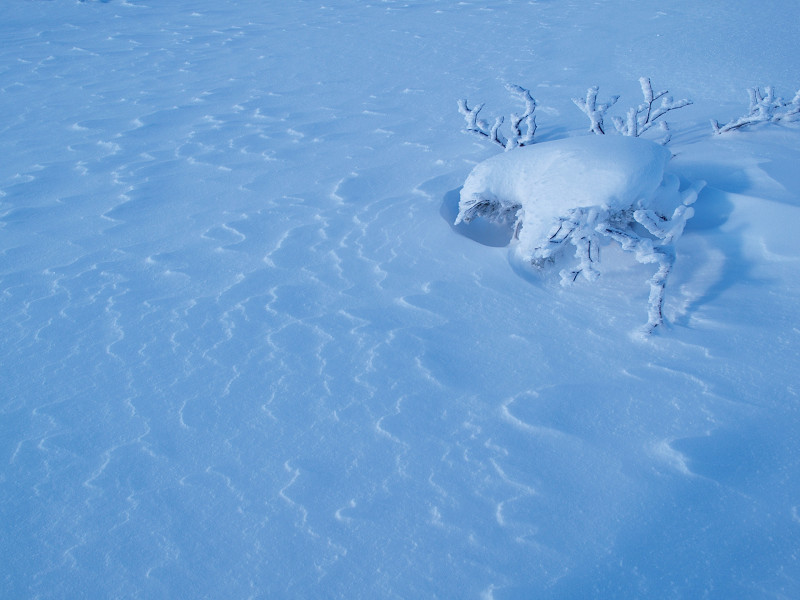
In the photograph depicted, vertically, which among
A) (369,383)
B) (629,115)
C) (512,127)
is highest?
(629,115)

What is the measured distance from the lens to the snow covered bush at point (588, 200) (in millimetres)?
2453

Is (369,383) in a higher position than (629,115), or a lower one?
lower

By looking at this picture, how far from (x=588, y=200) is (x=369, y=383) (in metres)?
1.25

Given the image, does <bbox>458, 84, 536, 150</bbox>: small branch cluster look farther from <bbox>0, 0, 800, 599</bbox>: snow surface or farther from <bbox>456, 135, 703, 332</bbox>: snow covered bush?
<bbox>456, 135, 703, 332</bbox>: snow covered bush

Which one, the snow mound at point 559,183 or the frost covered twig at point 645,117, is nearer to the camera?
the snow mound at point 559,183

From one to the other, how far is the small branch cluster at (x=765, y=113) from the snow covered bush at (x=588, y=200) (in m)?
1.16

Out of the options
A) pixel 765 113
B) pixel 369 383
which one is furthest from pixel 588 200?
pixel 765 113

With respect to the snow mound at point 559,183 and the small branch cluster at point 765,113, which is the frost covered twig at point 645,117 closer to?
the small branch cluster at point 765,113

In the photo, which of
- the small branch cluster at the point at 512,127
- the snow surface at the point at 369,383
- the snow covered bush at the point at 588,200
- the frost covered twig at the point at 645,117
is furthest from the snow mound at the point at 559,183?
the frost covered twig at the point at 645,117

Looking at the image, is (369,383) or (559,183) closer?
(369,383)

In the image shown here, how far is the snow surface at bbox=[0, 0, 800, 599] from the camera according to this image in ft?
5.51

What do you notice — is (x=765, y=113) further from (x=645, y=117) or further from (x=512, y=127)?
(x=512, y=127)

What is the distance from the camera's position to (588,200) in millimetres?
2609

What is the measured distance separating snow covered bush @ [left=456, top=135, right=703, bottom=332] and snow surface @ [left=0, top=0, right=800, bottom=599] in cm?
19
